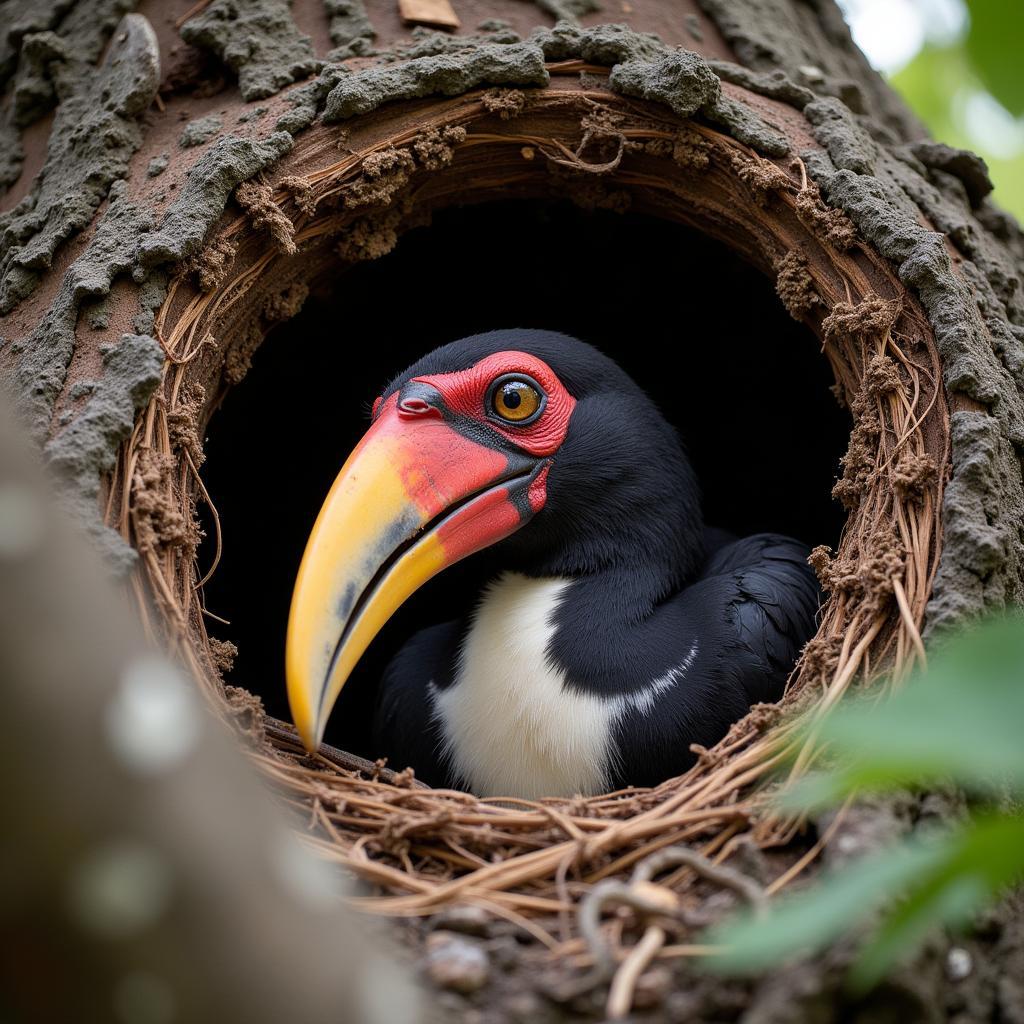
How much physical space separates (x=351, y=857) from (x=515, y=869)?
32cm

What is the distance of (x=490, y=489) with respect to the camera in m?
3.01

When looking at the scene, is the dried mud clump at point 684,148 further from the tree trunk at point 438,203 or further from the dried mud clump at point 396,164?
the dried mud clump at point 396,164

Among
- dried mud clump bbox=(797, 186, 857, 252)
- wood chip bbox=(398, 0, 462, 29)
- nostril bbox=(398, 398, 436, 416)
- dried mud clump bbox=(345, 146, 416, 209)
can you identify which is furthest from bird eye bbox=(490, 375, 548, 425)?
wood chip bbox=(398, 0, 462, 29)

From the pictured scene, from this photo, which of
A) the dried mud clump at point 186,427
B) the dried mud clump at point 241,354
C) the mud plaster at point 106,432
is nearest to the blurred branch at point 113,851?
the mud plaster at point 106,432

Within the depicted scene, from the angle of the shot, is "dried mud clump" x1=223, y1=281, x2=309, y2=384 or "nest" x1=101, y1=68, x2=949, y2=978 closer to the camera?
"nest" x1=101, y1=68, x2=949, y2=978

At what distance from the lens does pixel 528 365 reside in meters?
3.11

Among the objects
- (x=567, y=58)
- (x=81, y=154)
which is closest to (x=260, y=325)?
(x=81, y=154)

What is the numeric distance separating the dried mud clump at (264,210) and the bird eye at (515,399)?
2.14 feet

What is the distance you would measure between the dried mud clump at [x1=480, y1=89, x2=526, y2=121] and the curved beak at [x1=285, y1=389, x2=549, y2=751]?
768 mm

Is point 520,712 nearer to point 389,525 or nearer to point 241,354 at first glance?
point 389,525

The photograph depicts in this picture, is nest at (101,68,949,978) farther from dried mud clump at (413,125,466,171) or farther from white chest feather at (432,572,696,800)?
white chest feather at (432,572,696,800)

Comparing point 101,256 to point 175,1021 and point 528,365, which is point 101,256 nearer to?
point 528,365

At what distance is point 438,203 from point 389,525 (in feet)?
3.69

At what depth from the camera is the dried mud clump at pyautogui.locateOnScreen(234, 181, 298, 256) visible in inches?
111
